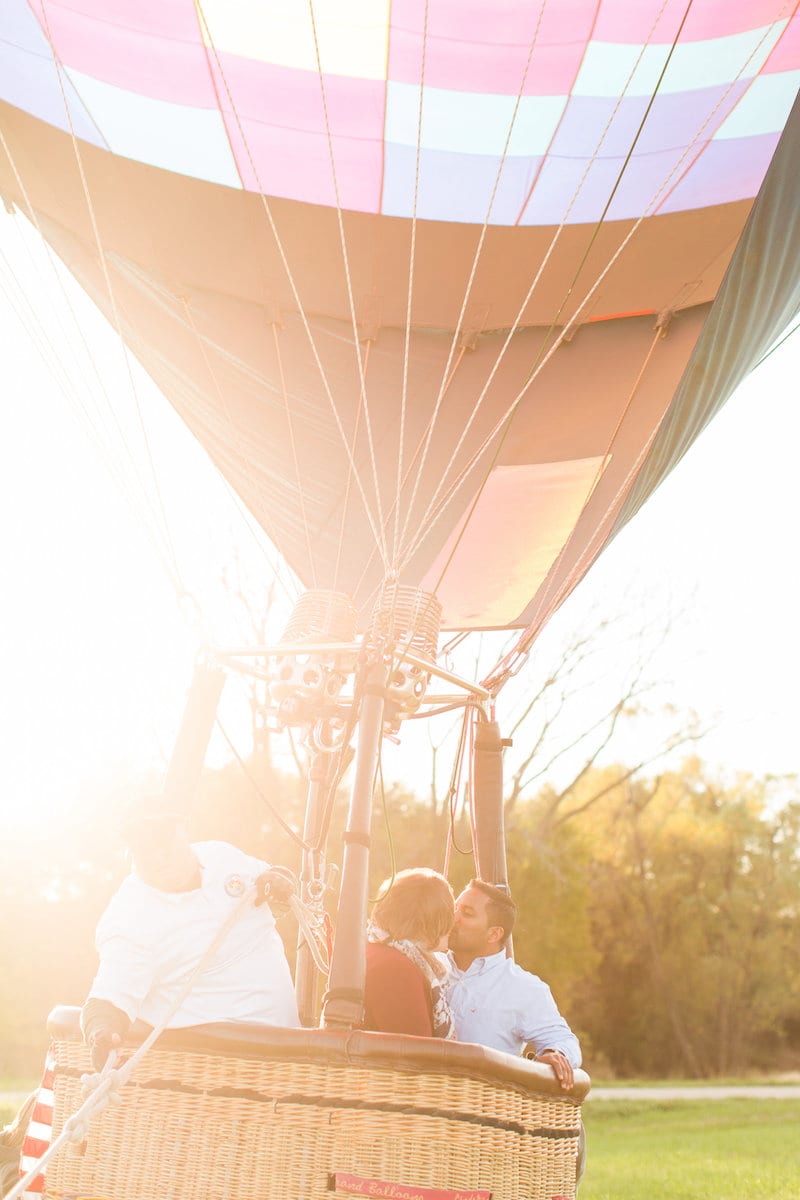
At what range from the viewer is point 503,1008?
2.52 metres

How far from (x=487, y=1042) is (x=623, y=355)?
3.06m

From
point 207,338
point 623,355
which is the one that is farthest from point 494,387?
point 207,338

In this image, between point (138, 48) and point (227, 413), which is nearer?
point (138, 48)

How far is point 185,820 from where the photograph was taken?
88.7 inches

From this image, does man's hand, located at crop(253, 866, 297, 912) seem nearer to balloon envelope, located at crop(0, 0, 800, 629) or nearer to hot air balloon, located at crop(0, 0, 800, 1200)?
hot air balloon, located at crop(0, 0, 800, 1200)

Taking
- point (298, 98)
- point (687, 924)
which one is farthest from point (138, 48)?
point (687, 924)

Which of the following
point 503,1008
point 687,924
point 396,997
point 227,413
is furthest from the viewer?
point 687,924

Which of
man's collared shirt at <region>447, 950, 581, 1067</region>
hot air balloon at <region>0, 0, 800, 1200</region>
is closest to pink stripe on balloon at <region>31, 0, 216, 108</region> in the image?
hot air balloon at <region>0, 0, 800, 1200</region>

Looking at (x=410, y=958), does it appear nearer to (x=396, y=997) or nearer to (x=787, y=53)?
(x=396, y=997)

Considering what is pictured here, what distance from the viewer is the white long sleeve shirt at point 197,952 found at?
6.74 feet

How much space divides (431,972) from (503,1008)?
0.22 meters

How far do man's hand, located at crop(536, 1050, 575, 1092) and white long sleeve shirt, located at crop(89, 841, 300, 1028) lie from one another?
49cm

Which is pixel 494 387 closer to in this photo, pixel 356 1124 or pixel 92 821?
pixel 356 1124

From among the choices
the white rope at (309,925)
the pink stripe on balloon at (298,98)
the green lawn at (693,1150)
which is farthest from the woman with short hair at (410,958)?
the green lawn at (693,1150)
